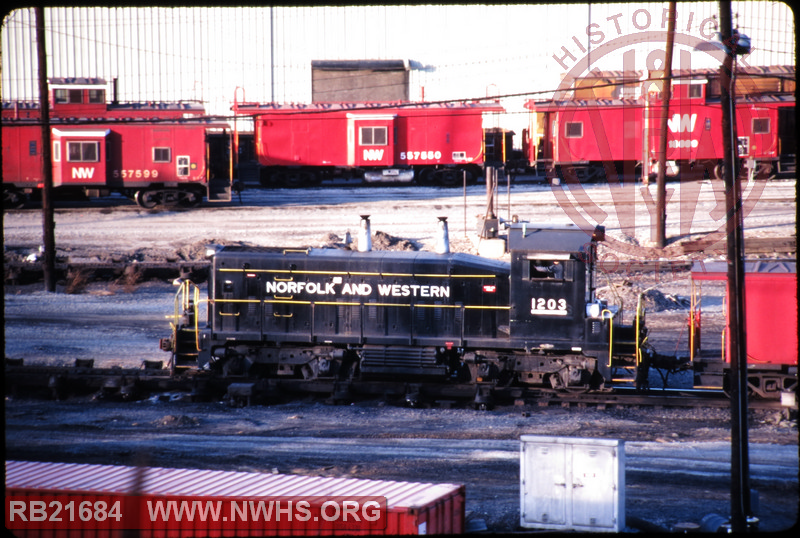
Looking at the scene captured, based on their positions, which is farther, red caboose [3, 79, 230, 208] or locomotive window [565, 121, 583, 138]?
locomotive window [565, 121, 583, 138]

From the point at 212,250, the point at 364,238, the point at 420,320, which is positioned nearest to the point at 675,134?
the point at 364,238

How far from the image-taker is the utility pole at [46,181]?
2462 centimetres

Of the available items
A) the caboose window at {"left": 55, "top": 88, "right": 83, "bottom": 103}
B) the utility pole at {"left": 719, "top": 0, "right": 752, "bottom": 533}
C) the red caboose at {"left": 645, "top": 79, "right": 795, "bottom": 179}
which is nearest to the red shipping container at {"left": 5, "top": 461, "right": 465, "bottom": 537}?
the utility pole at {"left": 719, "top": 0, "right": 752, "bottom": 533}

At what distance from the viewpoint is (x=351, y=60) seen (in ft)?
135

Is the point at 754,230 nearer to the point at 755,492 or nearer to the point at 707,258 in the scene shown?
the point at 707,258

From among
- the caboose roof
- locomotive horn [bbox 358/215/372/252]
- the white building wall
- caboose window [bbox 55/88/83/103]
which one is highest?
the white building wall

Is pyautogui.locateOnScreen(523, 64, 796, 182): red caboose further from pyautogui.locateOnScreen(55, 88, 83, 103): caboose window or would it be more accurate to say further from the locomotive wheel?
pyautogui.locateOnScreen(55, 88, 83, 103): caboose window

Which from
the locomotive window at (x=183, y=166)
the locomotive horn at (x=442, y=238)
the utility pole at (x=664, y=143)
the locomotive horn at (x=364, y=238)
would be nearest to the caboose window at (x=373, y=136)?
the locomotive window at (x=183, y=166)

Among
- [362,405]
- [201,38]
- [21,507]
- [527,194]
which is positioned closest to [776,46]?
[527,194]

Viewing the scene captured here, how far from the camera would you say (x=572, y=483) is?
11398mm

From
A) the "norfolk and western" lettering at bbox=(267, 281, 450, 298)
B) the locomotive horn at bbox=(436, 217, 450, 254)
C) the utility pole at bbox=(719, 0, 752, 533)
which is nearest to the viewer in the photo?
the utility pole at bbox=(719, 0, 752, 533)

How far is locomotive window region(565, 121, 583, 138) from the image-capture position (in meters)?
37.4

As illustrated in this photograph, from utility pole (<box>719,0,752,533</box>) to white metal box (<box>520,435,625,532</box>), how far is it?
4.71ft

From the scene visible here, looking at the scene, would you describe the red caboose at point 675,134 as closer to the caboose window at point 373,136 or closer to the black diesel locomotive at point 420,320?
the caboose window at point 373,136
